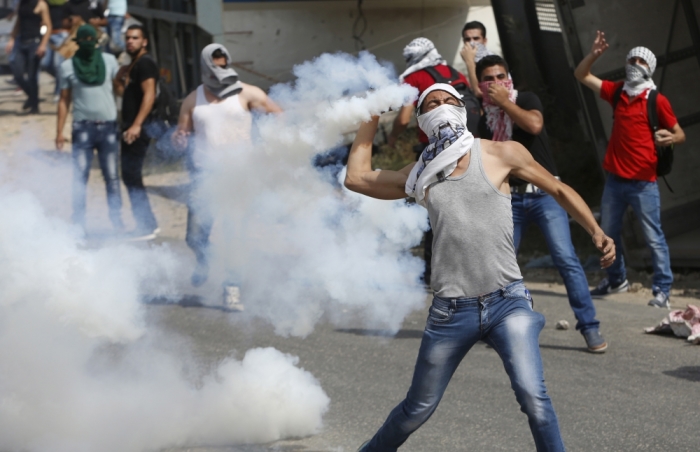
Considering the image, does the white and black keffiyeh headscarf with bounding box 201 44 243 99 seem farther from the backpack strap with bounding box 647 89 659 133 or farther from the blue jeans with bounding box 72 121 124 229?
the backpack strap with bounding box 647 89 659 133

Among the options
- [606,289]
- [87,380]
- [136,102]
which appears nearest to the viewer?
[87,380]

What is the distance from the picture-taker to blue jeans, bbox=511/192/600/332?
6.07 meters

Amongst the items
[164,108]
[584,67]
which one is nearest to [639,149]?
[584,67]

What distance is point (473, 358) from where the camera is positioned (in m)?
6.16

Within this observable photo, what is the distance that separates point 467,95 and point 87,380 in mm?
3563

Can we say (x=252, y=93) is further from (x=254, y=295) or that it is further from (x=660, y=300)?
(x=660, y=300)

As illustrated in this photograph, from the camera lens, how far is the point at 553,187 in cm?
400

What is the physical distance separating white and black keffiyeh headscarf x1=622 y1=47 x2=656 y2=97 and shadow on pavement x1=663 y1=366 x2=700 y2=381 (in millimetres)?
2443

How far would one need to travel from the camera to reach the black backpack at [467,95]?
6605 millimetres

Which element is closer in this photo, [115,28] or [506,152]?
[506,152]

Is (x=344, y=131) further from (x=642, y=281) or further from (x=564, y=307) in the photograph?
(x=642, y=281)

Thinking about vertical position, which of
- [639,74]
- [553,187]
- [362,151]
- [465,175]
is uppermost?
[639,74]

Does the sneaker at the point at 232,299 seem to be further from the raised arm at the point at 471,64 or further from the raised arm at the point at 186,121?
the raised arm at the point at 471,64

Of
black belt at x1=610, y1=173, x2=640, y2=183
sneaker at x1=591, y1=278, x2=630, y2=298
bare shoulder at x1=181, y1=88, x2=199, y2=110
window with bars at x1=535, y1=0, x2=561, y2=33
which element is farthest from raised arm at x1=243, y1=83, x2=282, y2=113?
window with bars at x1=535, y1=0, x2=561, y2=33
